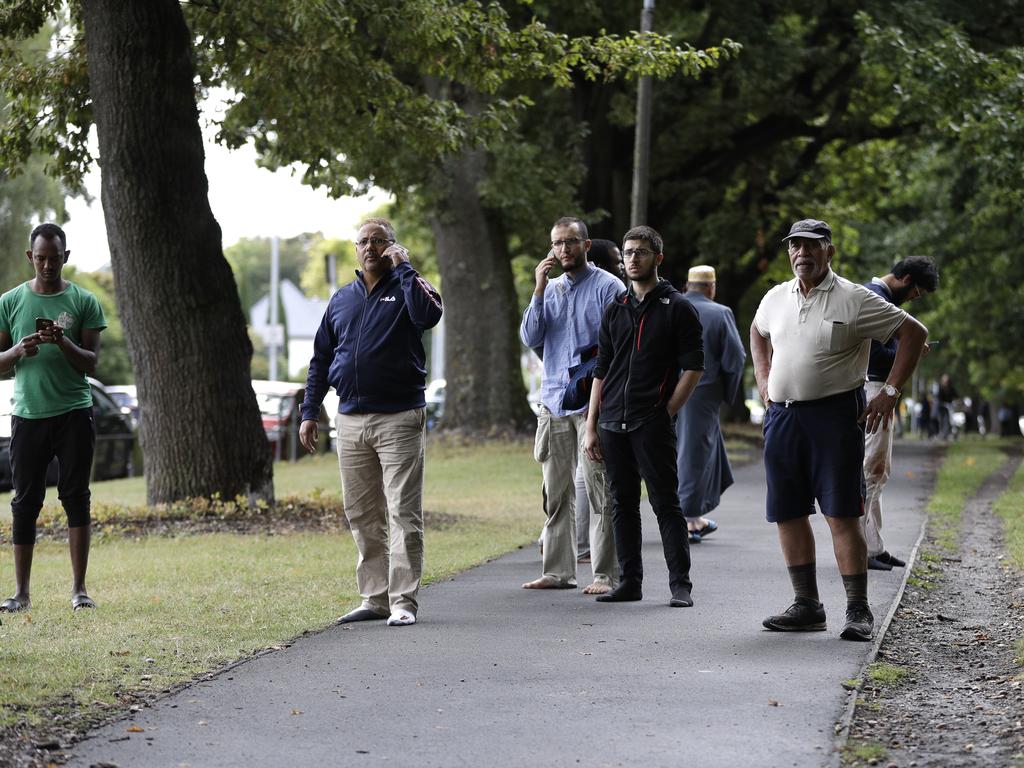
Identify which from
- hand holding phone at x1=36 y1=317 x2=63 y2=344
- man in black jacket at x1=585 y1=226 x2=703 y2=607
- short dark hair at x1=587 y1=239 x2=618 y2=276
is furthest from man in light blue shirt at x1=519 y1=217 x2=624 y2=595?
hand holding phone at x1=36 y1=317 x2=63 y2=344

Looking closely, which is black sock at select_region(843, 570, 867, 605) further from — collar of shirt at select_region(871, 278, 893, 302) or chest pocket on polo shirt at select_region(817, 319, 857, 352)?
collar of shirt at select_region(871, 278, 893, 302)

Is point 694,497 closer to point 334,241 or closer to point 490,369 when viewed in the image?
point 490,369

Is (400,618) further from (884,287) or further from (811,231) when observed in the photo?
(884,287)

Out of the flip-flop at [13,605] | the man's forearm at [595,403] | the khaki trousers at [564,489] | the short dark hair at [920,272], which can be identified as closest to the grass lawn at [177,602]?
the flip-flop at [13,605]

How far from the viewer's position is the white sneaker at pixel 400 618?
7895 mm

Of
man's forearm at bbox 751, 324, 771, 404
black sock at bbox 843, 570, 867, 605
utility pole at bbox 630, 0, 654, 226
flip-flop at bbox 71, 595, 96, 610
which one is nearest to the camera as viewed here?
black sock at bbox 843, 570, 867, 605

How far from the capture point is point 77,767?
5.02 meters

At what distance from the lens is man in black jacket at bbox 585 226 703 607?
27.5 feet

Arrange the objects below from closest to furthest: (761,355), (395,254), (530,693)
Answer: (530,693)
(761,355)
(395,254)

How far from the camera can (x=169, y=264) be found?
13.8 m

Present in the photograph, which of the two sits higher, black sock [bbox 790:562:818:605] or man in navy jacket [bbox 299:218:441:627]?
man in navy jacket [bbox 299:218:441:627]

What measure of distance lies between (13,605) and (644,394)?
11.7 feet

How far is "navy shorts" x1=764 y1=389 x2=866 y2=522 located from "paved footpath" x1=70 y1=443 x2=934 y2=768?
25.3 inches

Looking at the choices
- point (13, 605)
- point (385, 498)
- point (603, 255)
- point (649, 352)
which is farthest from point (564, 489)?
point (13, 605)
